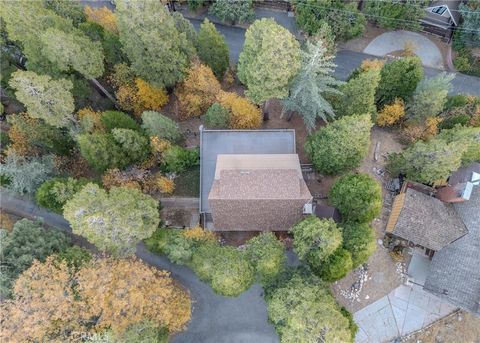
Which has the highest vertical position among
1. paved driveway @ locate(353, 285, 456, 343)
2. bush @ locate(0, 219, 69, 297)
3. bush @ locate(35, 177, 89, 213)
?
bush @ locate(35, 177, 89, 213)

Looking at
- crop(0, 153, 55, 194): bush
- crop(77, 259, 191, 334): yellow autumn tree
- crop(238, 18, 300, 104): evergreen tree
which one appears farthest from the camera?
crop(0, 153, 55, 194): bush

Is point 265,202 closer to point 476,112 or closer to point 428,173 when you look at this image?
point 428,173

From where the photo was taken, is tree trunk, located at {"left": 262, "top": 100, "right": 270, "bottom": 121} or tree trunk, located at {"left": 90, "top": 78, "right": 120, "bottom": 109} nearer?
tree trunk, located at {"left": 262, "top": 100, "right": 270, "bottom": 121}

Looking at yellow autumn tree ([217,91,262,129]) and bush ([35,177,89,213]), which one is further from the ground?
yellow autumn tree ([217,91,262,129])

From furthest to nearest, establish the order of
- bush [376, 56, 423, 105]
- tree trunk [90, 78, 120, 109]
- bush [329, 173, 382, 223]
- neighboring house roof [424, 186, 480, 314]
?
tree trunk [90, 78, 120, 109]
bush [376, 56, 423, 105]
neighboring house roof [424, 186, 480, 314]
bush [329, 173, 382, 223]

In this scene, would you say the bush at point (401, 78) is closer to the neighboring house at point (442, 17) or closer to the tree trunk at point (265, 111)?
the tree trunk at point (265, 111)

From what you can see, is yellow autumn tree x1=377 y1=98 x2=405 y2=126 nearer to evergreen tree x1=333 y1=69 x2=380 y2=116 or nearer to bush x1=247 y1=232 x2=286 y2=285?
evergreen tree x1=333 y1=69 x2=380 y2=116

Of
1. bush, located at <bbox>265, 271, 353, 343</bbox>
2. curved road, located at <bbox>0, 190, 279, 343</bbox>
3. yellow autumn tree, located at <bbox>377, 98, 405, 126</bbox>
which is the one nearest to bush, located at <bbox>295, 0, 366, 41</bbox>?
yellow autumn tree, located at <bbox>377, 98, 405, 126</bbox>

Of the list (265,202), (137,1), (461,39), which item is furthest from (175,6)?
(461,39)
